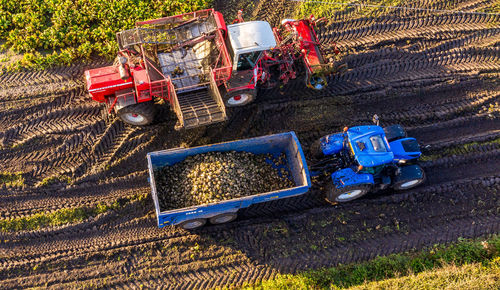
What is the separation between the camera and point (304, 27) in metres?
10.2

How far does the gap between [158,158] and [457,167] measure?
291 inches

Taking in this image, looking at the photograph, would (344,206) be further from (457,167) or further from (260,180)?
(457,167)

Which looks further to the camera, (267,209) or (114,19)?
(114,19)

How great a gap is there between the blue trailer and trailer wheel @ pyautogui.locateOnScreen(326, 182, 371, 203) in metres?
0.72

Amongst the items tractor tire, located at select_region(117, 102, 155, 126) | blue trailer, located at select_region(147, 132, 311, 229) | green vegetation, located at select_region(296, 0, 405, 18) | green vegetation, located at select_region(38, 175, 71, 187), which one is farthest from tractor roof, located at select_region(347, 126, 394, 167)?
green vegetation, located at select_region(38, 175, 71, 187)

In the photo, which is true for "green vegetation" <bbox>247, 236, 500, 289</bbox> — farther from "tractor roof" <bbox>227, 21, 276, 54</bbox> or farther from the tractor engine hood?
the tractor engine hood

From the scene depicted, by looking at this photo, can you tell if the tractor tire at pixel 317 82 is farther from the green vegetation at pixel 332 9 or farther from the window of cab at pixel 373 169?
the window of cab at pixel 373 169

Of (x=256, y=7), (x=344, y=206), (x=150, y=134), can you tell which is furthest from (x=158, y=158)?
(x=256, y=7)

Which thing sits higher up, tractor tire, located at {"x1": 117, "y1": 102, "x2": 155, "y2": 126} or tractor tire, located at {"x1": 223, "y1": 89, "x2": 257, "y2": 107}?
tractor tire, located at {"x1": 117, "y1": 102, "x2": 155, "y2": 126}

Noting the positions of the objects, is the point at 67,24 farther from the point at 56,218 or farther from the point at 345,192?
the point at 345,192

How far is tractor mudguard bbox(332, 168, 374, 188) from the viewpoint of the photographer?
805 centimetres

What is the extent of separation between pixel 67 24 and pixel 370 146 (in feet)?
29.4

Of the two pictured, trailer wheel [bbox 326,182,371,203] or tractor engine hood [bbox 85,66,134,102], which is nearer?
trailer wheel [bbox 326,182,371,203]

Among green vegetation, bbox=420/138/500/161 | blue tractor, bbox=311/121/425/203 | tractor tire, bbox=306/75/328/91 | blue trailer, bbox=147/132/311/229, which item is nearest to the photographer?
blue trailer, bbox=147/132/311/229
